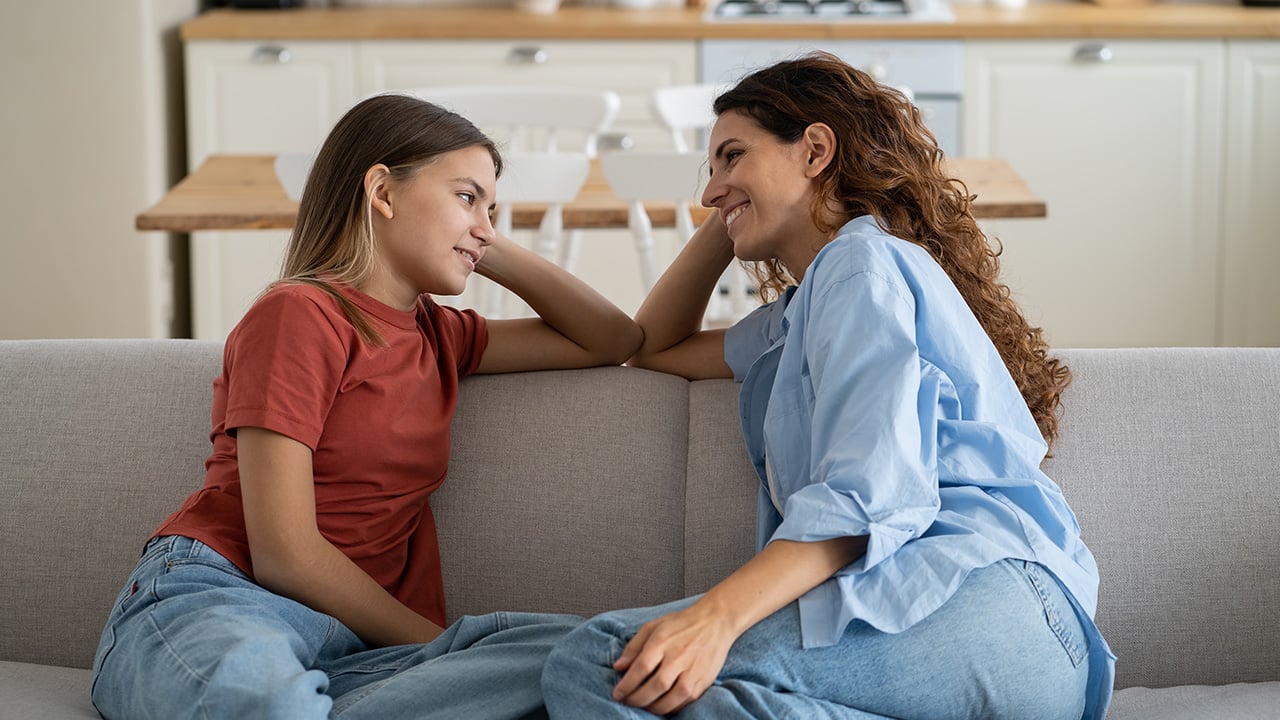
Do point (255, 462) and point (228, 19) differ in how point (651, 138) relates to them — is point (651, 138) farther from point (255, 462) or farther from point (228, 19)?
point (255, 462)

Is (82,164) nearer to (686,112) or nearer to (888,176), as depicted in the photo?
(686,112)

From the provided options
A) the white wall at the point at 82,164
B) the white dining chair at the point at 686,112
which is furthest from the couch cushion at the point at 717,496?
the white wall at the point at 82,164

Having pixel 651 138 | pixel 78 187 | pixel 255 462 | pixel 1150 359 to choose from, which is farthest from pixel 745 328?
pixel 78 187

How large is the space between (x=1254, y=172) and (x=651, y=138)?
1.84 metres

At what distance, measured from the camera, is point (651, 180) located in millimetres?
2648

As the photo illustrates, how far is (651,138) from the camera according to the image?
4.26 m

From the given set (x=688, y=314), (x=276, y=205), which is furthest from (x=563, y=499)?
(x=276, y=205)

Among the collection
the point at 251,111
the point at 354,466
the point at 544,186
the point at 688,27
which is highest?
the point at 688,27

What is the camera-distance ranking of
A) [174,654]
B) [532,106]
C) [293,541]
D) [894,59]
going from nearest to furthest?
[174,654] < [293,541] < [532,106] < [894,59]

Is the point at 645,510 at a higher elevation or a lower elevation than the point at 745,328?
lower

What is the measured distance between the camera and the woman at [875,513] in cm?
125

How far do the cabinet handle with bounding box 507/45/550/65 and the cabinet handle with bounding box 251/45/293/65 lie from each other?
67 centimetres

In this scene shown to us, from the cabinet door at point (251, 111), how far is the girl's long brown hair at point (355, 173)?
260cm

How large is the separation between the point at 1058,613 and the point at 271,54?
11.2 feet
